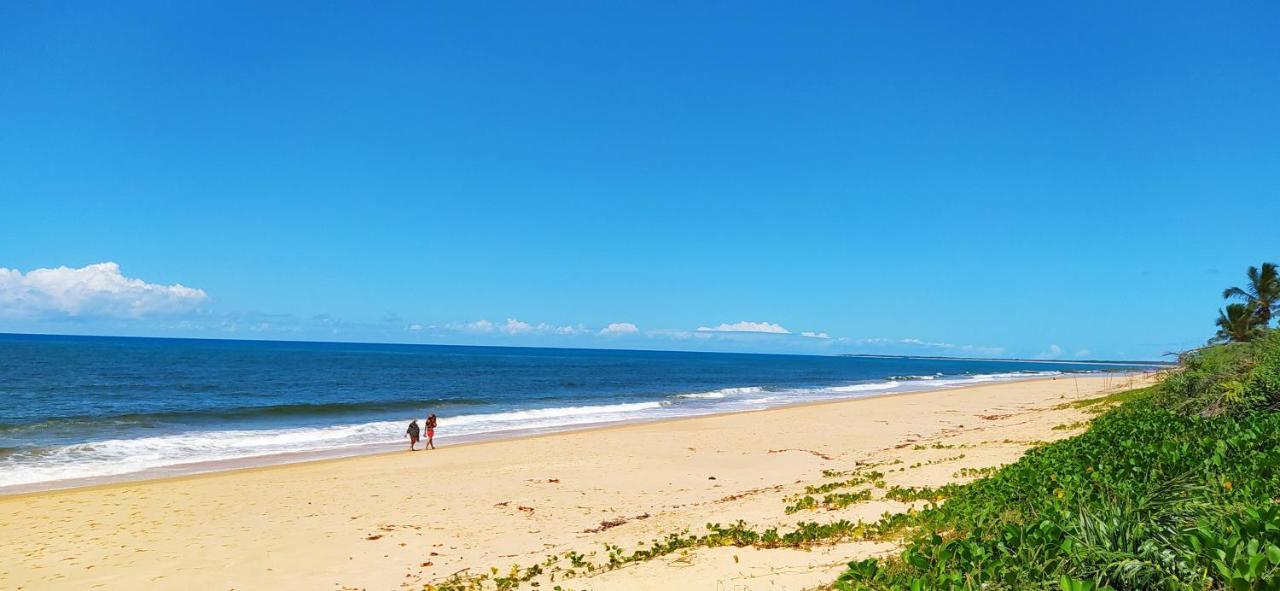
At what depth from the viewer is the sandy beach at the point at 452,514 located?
916 cm

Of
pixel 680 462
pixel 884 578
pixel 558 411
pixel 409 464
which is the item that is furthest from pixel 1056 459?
pixel 558 411

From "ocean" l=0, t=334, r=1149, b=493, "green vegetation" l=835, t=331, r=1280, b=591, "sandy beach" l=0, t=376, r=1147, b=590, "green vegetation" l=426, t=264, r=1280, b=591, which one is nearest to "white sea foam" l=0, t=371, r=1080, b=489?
"ocean" l=0, t=334, r=1149, b=493

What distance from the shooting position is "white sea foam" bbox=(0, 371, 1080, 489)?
63.1 ft

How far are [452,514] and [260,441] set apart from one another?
16072mm

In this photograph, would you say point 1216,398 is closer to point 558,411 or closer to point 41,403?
point 558,411

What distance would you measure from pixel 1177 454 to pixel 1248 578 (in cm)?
405

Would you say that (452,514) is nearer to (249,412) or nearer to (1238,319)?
(249,412)

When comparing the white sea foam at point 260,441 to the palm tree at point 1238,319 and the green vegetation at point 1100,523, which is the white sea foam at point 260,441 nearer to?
the green vegetation at point 1100,523

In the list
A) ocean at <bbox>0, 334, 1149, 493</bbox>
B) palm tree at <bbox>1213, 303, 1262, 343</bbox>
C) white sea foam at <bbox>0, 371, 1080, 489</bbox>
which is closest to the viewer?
white sea foam at <bbox>0, 371, 1080, 489</bbox>

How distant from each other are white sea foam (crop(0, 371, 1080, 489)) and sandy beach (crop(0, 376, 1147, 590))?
3984 millimetres

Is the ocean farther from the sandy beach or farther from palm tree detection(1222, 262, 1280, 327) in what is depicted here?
palm tree detection(1222, 262, 1280, 327)

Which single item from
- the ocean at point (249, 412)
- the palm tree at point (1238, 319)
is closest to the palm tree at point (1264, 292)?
the palm tree at point (1238, 319)

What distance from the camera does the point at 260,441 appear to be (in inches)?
990

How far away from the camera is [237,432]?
88.4 feet
